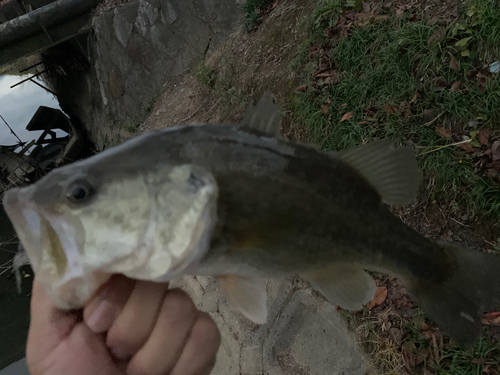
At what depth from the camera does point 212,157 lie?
1217 millimetres

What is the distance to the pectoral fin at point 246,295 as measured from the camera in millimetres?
1293

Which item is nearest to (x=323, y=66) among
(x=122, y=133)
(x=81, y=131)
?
(x=122, y=133)

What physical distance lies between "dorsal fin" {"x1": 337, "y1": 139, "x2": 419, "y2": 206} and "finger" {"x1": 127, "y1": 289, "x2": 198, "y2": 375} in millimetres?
866

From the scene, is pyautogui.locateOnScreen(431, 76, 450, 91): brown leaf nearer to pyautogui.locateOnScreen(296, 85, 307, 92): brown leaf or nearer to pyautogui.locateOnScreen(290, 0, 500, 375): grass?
pyautogui.locateOnScreen(290, 0, 500, 375): grass

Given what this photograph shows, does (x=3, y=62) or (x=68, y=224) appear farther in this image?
(x=3, y=62)

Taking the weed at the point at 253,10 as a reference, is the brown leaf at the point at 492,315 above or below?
below

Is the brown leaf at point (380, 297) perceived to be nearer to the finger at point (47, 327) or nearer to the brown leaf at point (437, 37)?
the brown leaf at point (437, 37)

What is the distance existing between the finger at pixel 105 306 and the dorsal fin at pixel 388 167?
0.99 meters

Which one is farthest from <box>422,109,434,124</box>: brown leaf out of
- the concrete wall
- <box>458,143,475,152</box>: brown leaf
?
the concrete wall

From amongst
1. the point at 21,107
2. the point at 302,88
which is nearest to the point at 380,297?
the point at 302,88

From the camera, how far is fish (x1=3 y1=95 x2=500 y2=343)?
1133 millimetres

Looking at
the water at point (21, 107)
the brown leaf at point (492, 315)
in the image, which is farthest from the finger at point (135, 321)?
the water at point (21, 107)

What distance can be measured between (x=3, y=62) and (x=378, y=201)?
345 inches

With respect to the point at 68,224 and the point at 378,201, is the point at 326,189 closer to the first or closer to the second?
the point at 378,201
